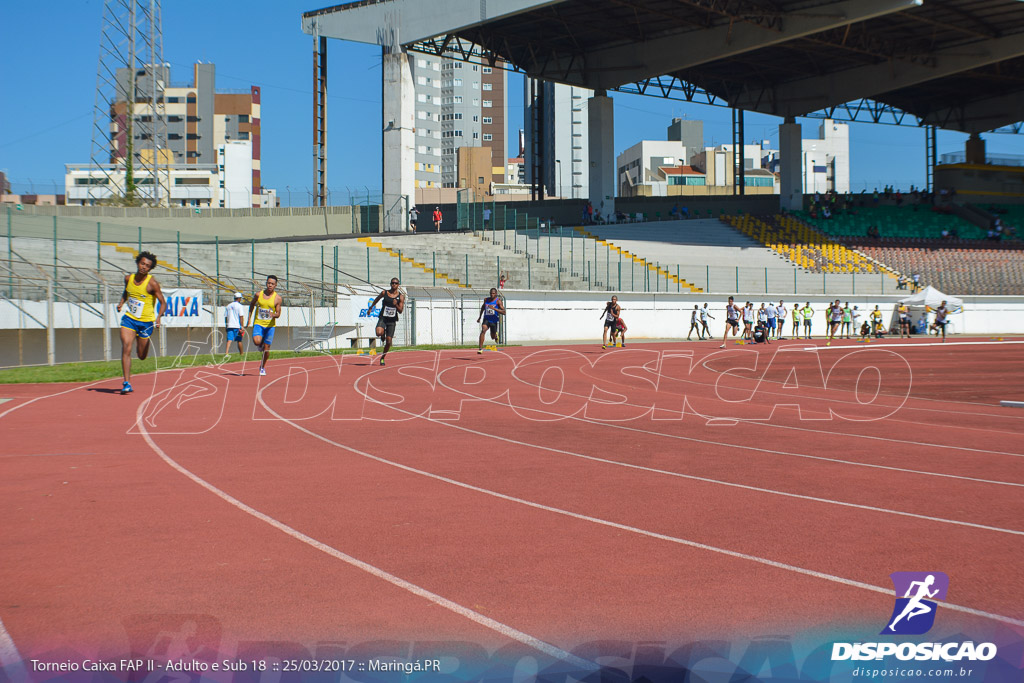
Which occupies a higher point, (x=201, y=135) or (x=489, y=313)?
(x=201, y=135)

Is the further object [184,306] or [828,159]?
[828,159]

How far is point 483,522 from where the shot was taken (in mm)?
6008

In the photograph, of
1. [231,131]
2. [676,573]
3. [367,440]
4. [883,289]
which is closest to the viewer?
[676,573]

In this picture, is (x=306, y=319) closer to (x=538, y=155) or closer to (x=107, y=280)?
(x=107, y=280)

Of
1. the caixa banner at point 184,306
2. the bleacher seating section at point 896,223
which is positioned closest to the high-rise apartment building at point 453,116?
the bleacher seating section at point 896,223

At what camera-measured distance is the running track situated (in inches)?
163

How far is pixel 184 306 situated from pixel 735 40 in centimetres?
3309

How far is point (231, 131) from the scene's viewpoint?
405 feet

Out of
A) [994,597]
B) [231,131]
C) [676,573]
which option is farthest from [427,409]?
[231,131]

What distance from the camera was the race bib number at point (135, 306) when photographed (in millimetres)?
12344

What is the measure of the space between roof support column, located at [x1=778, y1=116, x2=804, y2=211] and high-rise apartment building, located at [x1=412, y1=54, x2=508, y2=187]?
7379 centimetres

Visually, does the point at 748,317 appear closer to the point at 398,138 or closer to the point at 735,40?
the point at 735,40

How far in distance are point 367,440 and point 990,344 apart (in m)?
33.6

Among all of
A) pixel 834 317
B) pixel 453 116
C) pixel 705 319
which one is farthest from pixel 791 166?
pixel 453 116
